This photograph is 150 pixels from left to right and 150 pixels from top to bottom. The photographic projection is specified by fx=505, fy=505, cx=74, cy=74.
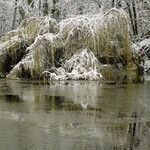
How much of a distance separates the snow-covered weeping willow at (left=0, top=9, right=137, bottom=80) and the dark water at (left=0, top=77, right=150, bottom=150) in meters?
3.02

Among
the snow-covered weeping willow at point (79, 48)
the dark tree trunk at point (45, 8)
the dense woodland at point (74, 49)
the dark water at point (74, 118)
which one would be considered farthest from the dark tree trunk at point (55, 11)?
the dark water at point (74, 118)

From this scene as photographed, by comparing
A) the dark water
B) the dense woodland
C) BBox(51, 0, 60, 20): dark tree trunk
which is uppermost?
BBox(51, 0, 60, 20): dark tree trunk

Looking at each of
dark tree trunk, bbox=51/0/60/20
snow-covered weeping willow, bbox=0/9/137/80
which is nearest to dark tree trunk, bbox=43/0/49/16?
dark tree trunk, bbox=51/0/60/20

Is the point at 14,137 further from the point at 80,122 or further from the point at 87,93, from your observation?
the point at 87,93

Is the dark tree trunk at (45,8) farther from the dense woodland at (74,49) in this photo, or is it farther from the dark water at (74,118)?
the dark water at (74,118)

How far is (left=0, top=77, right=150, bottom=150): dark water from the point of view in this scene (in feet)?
18.0

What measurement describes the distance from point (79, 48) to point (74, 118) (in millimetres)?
8396

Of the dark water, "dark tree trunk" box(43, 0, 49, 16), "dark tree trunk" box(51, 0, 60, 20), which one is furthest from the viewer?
"dark tree trunk" box(43, 0, 49, 16)

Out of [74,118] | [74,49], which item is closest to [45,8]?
[74,49]

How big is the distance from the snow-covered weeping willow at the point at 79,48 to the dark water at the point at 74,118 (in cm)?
302

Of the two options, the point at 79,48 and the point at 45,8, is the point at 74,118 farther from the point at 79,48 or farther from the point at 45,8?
the point at 45,8

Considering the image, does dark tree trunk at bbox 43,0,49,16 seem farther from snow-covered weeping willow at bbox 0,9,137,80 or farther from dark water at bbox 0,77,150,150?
dark water at bbox 0,77,150,150

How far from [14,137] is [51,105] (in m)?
3.01

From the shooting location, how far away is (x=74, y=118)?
730cm
